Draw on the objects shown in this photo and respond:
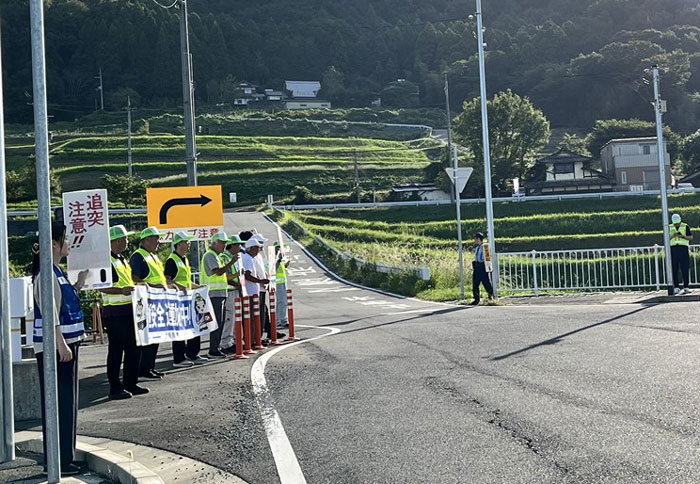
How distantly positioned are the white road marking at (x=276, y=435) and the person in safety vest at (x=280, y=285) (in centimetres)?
636

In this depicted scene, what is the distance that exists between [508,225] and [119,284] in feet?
158

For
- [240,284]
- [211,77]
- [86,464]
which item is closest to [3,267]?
[86,464]

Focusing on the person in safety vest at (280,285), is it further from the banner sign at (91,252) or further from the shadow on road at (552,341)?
the banner sign at (91,252)

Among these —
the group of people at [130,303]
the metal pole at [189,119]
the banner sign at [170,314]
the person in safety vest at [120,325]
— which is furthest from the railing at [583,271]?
the person in safety vest at [120,325]

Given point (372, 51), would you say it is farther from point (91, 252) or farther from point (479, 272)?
point (91, 252)

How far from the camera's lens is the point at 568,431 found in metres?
6.65

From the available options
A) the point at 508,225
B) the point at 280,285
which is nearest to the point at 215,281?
the point at 280,285

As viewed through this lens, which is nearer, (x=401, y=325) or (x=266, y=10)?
(x=401, y=325)

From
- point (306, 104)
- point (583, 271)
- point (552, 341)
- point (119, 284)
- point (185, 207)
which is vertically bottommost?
point (552, 341)

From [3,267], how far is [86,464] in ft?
5.88

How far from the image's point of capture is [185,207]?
19.0 m

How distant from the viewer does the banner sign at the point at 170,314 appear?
1075 centimetres

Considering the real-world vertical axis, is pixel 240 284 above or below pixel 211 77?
below

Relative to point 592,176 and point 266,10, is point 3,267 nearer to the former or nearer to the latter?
point 592,176
